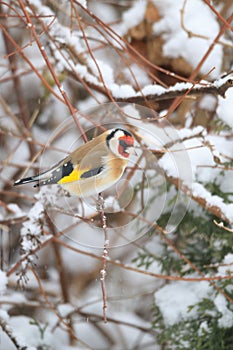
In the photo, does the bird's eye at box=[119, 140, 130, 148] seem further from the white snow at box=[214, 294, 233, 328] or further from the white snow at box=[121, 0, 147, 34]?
the white snow at box=[121, 0, 147, 34]

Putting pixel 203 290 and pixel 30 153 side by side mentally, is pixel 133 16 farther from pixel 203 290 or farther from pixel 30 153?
A: pixel 203 290

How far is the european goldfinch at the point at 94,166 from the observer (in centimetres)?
33

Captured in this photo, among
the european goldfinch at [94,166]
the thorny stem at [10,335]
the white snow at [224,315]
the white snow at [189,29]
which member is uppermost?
the white snow at [189,29]

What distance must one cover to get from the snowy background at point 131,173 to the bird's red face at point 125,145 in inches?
1.1

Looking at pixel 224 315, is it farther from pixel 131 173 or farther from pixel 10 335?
pixel 131 173

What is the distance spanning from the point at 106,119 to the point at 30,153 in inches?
29.0

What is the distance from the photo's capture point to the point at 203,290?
87 centimetres

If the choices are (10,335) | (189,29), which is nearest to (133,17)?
(189,29)

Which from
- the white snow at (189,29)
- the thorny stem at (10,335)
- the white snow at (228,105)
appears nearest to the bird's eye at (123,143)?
the white snow at (228,105)

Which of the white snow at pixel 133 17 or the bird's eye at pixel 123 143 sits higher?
the white snow at pixel 133 17

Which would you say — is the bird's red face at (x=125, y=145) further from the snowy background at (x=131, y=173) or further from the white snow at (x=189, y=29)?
the white snow at (x=189, y=29)

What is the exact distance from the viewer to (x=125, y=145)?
34 cm

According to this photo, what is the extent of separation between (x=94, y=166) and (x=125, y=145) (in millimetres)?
27

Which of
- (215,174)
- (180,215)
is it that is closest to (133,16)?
(215,174)
